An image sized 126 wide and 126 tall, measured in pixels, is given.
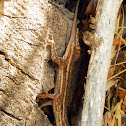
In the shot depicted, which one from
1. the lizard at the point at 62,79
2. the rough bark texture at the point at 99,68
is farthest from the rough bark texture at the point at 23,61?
the rough bark texture at the point at 99,68

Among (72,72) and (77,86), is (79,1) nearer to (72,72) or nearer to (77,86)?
(72,72)

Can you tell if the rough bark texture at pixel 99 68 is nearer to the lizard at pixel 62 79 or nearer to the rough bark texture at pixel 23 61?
the lizard at pixel 62 79

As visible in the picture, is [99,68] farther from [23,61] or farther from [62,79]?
[23,61]

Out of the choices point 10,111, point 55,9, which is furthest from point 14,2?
point 10,111

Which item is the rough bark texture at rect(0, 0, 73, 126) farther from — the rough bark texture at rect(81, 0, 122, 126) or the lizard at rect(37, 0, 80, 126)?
the rough bark texture at rect(81, 0, 122, 126)

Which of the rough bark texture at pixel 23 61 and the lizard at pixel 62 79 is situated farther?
the lizard at pixel 62 79
